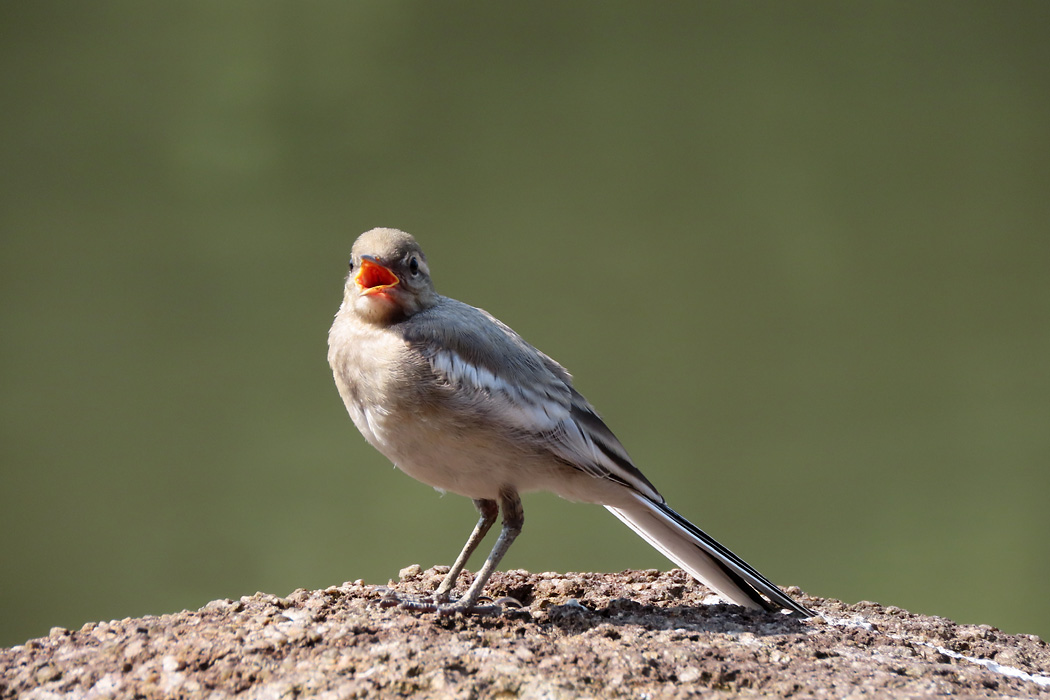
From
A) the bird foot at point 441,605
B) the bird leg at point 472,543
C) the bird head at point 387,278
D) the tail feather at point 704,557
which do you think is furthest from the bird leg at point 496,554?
the bird head at point 387,278

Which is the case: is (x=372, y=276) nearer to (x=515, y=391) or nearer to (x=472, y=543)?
(x=515, y=391)

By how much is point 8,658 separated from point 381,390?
45.8 inches

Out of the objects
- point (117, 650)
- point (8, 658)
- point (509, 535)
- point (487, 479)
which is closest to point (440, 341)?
point (487, 479)

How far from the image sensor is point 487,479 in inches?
108

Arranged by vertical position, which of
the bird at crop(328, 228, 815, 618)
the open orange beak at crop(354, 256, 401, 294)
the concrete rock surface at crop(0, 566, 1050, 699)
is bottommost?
the concrete rock surface at crop(0, 566, 1050, 699)

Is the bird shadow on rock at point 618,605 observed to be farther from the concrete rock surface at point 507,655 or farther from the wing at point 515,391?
the wing at point 515,391

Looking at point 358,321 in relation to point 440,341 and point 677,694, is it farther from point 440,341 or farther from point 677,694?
point 677,694

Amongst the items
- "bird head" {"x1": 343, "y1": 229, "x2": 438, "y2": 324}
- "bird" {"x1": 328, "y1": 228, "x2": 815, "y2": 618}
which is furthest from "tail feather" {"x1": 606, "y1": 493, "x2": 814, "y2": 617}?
"bird head" {"x1": 343, "y1": 229, "x2": 438, "y2": 324}

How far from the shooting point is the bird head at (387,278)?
2895 mm

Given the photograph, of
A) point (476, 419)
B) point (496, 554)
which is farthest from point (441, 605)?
point (476, 419)

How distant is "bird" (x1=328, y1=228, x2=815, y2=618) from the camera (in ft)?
8.73

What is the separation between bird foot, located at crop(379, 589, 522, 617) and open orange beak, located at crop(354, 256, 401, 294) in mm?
932

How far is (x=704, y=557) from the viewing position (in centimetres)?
292

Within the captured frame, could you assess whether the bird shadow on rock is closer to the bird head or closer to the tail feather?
the tail feather
